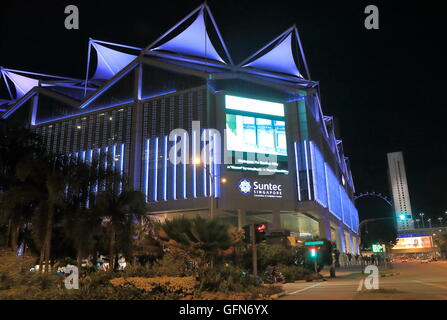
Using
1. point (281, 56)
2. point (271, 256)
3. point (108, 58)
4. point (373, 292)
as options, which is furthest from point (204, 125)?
point (373, 292)

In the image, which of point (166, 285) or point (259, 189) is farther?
point (259, 189)

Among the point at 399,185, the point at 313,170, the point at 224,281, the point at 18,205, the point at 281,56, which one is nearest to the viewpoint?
the point at 224,281

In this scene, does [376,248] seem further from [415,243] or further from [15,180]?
[415,243]

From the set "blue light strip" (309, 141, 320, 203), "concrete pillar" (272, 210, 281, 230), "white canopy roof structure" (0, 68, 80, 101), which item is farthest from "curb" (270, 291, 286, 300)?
"white canopy roof structure" (0, 68, 80, 101)

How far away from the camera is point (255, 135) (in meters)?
55.1

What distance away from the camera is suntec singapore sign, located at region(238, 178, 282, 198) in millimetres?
52531

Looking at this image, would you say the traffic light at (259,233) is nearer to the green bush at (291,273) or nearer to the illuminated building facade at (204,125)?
the green bush at (291,273)

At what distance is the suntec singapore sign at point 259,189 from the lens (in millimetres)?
52531

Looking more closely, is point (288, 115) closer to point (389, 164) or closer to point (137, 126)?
point (137, 126)

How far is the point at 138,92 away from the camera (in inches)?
2336

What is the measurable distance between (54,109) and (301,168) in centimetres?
4410

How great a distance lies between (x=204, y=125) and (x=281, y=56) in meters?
20.2
